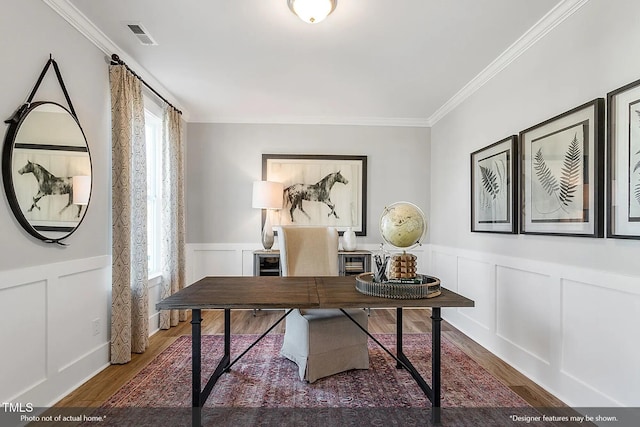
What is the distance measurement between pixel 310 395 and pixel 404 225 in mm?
1267

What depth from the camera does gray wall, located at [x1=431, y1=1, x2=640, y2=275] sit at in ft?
5.92

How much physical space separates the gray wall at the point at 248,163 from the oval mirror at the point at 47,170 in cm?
212

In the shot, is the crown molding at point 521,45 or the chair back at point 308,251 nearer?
the crown molding at point 521,45

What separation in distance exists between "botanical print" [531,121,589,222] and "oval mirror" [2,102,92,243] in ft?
10.5

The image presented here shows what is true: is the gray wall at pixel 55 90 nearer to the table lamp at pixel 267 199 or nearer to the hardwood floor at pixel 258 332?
the hardwood floor at pixel 258 332

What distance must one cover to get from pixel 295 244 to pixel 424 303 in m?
1.41

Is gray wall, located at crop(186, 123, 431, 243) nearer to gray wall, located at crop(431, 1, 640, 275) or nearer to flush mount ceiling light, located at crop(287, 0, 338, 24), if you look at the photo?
gray wall, located at crop(431, 1, 640, 275)

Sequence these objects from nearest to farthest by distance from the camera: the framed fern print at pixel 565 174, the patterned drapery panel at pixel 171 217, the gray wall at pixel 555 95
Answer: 1. the gray wall at pixel 555 95
2. the framed fern print at pixel 565 174
3. the patterned drapery panel at pixel 171 217

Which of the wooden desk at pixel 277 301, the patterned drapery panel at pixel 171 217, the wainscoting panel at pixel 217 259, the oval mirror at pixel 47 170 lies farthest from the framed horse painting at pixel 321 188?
the oval mirror at pixel 47 170

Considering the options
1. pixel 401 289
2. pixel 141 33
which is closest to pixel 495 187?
pixel 401 289

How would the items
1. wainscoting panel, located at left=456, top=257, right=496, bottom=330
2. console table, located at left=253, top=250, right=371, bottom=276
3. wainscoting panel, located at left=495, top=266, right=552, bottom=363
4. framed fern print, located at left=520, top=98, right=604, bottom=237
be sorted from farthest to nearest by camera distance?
console table, located at left=253, top=250, right=371, bottom=276 < wainscoting panel, located at left=456, top=257, right=496, bottom=330 < wainscoting panel, located at left=495, top=266, right=552, bottom=363 < framed fern print, located at left=520, top=98, right=604, bottom=237

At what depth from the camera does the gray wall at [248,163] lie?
4512 millimetres

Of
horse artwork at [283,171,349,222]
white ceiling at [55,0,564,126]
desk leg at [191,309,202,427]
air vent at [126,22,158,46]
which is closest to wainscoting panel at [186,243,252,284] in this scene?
horse artwork at [283,171,349,222]

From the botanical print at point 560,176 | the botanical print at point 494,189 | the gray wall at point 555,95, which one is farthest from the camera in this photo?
the botanical print at point 494,189
